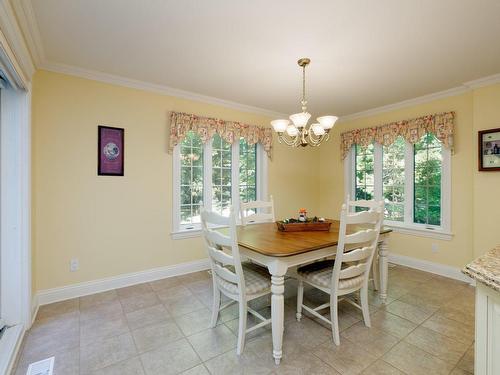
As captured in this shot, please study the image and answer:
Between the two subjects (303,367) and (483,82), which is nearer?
(303,367)

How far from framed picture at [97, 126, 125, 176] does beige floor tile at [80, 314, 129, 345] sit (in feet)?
4.92

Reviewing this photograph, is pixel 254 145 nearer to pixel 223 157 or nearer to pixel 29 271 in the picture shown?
pixel 223 157

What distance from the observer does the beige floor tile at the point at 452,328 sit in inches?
76.1

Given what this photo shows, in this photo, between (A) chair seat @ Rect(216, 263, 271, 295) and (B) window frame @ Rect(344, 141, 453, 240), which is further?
(B) window frame @ Rect(344, 141, 453, 240)

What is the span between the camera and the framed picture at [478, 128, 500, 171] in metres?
2.80

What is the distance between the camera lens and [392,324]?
2.12 m

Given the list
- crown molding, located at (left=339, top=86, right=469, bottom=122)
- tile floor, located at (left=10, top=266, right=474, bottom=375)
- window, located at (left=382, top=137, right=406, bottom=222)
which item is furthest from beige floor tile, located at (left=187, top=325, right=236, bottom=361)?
crown molding, located at (left=339, top=86, right=469, bottom=122)

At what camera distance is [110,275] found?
2.84 m

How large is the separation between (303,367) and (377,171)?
10.9 ft

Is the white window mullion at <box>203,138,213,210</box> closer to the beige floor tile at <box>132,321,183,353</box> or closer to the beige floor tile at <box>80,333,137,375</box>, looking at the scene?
the beige floor tile at <box>132,321,183,353</box>

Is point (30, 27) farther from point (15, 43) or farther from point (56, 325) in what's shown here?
point (56, 325)

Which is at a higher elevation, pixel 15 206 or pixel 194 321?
pixel 15 206

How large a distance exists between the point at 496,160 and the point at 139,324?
13.6 ft

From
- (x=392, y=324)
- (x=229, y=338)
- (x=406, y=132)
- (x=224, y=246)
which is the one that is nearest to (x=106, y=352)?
(x=229, y=338)
